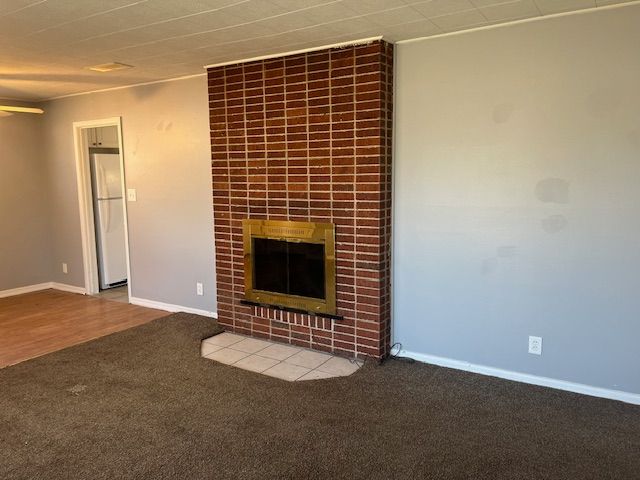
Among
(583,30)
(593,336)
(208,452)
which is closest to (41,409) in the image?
(208,452)

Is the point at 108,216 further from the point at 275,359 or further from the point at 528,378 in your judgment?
the point at 528,378

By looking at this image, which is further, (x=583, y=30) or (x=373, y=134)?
(x=373, y=134)

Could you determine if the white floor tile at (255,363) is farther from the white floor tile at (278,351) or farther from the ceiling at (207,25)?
the ceiling at (207,25)

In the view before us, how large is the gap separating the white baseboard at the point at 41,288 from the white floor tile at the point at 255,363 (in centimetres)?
311

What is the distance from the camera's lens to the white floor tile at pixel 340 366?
3.38 meters

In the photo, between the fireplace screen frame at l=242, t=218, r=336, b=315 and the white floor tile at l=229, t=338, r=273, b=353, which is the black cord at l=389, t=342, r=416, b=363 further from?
the white floor tile at l=229, t=338, r=273, b=353

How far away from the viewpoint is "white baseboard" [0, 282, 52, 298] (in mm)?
5656

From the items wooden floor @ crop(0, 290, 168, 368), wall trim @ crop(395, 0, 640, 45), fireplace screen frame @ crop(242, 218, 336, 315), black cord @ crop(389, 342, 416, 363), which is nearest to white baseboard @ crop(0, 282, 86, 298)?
wooden floor @ crop(0, 290, 168, 368)

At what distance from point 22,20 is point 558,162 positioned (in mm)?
3141

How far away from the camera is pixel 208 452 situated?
2.44 m

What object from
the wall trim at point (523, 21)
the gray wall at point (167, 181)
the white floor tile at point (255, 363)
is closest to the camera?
the wall trim at point (523, 21)

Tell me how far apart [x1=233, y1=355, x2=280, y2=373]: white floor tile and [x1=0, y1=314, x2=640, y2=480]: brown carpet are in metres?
0.10

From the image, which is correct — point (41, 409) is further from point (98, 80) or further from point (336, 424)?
point (98, 80)

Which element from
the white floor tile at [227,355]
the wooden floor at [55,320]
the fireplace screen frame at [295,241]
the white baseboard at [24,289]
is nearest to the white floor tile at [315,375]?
the fireplace screen frame at [295,241]
